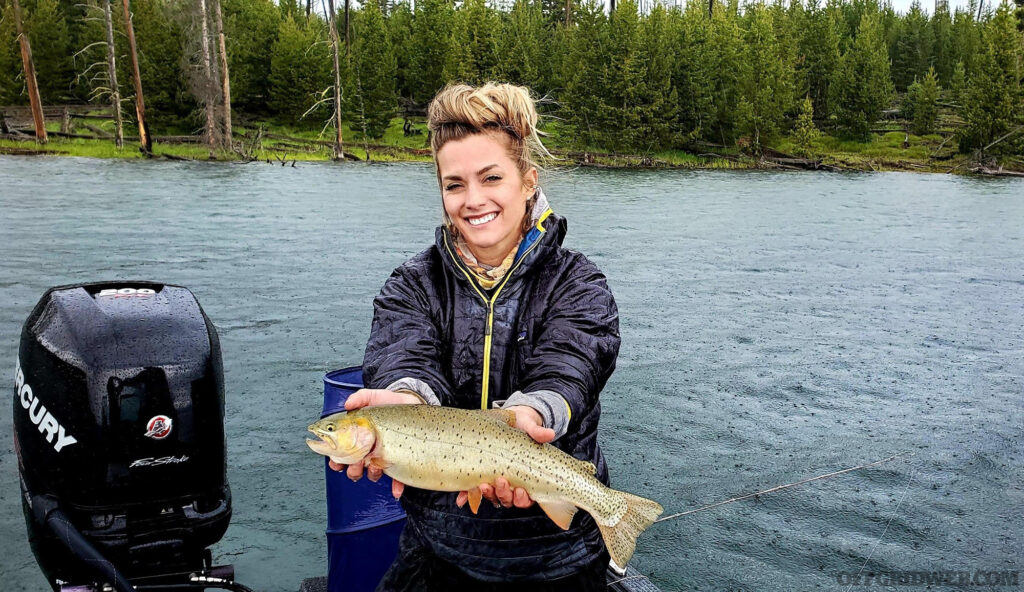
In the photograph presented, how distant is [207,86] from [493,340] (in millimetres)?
40651

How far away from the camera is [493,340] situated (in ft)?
8.97

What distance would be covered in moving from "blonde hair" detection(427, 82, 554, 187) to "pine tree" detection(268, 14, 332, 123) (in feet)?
175

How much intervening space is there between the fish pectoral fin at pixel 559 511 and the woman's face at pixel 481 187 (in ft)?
3.03

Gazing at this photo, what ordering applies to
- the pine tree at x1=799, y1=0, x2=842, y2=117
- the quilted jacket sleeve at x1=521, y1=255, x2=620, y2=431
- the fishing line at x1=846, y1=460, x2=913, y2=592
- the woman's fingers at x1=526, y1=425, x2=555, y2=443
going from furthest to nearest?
the pine tree at x1=799, y1=0, x2=842, y2=117 < the fishing line at x1=846, y1=460, x2=913, y2=592 < the quilted jacket sleeve at x1=521, y1=255, x2=620, y2=431 < the woman's fingers at x1=526, y1=425, x2=555, y2=443

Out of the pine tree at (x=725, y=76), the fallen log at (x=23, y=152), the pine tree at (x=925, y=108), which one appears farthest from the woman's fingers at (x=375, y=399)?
the pine tree at (x=925, y=108)

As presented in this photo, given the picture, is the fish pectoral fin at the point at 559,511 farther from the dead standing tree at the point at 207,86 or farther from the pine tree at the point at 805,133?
the pine tree at the point at 805,133

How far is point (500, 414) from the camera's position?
235 centimetres

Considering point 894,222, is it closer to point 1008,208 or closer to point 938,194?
point 1008,208

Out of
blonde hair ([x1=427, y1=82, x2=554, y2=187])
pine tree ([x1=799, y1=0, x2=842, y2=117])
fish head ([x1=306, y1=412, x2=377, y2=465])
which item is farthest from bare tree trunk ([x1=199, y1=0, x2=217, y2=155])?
pine tree ([x1=799, y1=0, x2=842, y2=117])

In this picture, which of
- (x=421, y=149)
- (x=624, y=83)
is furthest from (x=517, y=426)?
(x=624, y=83)

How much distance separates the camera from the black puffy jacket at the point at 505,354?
2.57 meters

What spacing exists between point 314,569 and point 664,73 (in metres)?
54.5

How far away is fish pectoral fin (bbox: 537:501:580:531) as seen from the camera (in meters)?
2.43

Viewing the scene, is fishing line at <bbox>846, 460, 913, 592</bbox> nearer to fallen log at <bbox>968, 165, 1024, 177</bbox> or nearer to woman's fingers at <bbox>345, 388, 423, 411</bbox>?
woman's fingers at <bbox>345, 388, 423, 411</bbox>
